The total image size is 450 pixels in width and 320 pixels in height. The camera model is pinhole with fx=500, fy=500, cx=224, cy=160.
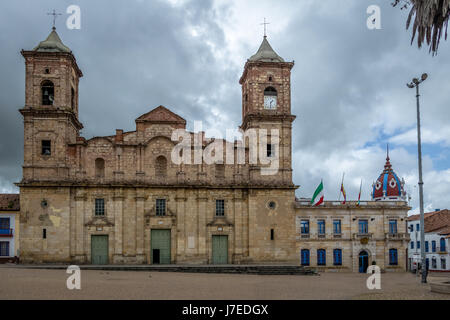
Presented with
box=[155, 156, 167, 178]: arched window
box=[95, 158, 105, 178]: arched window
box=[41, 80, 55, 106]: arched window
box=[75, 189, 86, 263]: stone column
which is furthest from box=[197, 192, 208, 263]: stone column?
box=[41, 80, 55, 106]: arched window

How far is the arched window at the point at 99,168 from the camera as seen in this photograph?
1640 inches

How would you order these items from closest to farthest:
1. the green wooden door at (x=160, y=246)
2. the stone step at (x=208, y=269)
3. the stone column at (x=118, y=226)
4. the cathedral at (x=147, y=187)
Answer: the stone step at (x=208, y=269) → the cathedral at (x=147, y=187) → the stone column at (x=118, y=226) → the green wooden door at (x=160, y=246)

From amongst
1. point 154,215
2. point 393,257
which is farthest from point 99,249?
point 393,257

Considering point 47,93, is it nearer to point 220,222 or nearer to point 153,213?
point 153,213

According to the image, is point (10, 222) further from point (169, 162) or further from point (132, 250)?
point (169, 162)

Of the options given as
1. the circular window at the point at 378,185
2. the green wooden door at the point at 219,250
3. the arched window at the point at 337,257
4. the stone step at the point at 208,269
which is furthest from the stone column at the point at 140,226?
the circular window at the point at 378,185

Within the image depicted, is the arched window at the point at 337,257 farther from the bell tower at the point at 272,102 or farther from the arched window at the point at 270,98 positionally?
the arched window at the point at 270,98

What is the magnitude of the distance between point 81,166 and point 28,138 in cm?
478

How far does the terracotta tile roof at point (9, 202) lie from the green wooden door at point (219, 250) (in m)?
19.9

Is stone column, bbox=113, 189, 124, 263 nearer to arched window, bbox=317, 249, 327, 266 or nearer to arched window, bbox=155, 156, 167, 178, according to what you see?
arched window, bbox=155, 156, 167, 178

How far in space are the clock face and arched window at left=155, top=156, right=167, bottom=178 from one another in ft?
33.4

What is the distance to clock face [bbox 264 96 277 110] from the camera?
44062 mm

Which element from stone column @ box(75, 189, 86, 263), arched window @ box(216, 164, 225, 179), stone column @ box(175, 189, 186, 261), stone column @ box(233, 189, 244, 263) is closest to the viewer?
stone column @ box(75, 189, 86, 263)
